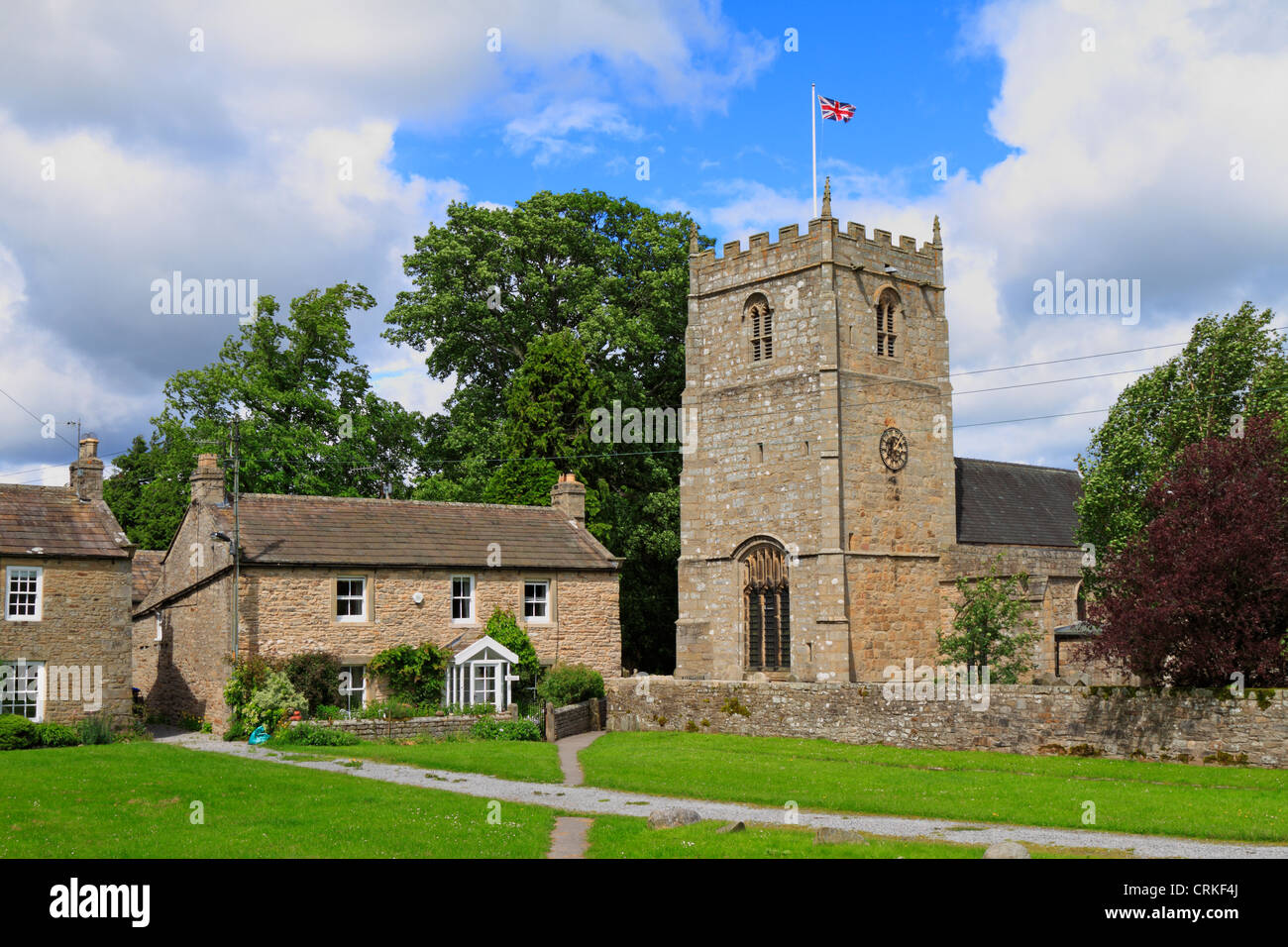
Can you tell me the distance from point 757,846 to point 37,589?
23058 mm

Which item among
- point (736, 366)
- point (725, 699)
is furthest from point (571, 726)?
Result: point (736, 366)

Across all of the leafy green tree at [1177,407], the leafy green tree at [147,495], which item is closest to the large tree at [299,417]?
the leafy green tree at [147,495]

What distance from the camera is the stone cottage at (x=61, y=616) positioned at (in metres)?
29.3

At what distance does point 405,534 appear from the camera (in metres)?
35.4

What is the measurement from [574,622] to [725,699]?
6.72 metres


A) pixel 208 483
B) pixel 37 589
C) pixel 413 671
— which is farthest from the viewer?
pixel 208 483

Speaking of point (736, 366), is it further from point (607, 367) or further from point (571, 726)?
point (571, 726)

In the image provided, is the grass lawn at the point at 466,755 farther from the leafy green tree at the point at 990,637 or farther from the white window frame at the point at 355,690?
the leafy green tree at the point at 990,637

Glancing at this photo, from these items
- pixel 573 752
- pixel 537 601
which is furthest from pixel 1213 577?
pixel 537 601

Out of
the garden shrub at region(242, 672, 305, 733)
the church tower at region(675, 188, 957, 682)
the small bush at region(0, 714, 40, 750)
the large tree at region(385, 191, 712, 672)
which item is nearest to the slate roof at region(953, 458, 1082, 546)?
the church tower at region(675, 188, 957, 682)

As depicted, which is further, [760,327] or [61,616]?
[760,327]

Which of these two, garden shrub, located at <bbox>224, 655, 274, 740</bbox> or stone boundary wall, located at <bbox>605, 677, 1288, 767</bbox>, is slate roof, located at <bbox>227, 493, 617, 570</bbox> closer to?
A: garden shrub, located at <bbox>224, 655, 274, 740</bbox>

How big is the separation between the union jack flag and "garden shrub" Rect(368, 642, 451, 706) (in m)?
20.2

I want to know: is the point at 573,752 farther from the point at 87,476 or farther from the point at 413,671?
the point at 87,476
